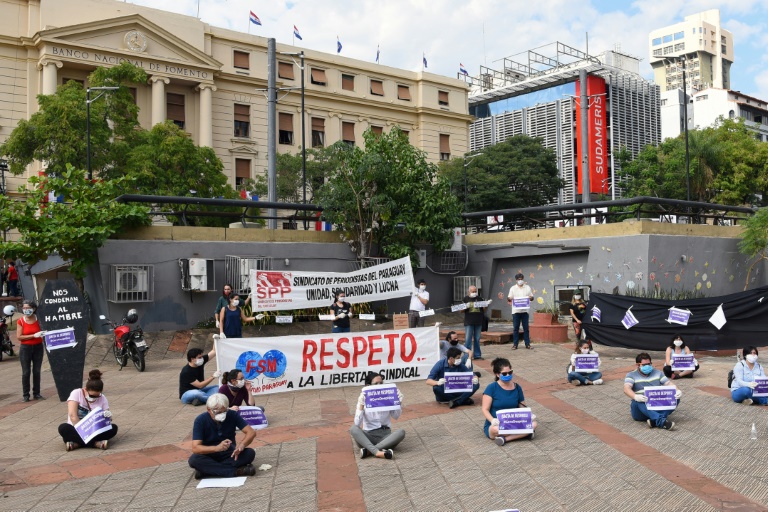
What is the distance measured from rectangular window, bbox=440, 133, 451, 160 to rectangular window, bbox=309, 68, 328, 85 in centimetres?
1089

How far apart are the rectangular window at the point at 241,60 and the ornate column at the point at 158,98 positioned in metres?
5.12

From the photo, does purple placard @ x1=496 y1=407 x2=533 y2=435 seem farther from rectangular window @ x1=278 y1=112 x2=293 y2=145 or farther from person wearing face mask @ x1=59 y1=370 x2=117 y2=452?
rectangular window @ x1=278 y1=112 x2=293 y2=145

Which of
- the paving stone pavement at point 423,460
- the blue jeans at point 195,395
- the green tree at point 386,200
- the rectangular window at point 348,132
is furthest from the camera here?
the rectangular window at point 348,132

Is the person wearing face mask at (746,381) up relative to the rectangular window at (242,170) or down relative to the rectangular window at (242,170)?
down

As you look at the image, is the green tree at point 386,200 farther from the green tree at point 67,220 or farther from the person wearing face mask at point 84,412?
the person wearing face mask at point 84,412

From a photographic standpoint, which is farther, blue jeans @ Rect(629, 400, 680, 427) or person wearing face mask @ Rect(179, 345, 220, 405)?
person wearing face mask @ Rect(179, 345, 220, 405)

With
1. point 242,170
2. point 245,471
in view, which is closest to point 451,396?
point 245,471

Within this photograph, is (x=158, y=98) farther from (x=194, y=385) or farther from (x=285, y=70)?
(x=194, y=385)

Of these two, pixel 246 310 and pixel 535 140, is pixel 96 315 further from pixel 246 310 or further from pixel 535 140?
pixel 535 140

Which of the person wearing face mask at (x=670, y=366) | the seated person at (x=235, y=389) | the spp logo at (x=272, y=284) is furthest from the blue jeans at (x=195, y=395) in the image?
the person wearing face mask at (x=670, y=366)

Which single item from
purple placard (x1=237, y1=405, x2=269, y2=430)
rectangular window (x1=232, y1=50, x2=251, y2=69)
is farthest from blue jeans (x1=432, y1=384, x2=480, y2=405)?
rectangular window (x1=232, y1=50, x2=251, y2=69)

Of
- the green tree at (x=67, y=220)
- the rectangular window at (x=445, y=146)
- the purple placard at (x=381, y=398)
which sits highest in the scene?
the rectangular window at (x=445, y=146)

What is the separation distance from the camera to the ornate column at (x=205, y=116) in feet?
148

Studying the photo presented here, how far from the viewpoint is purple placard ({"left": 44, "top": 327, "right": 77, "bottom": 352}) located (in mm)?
12297
